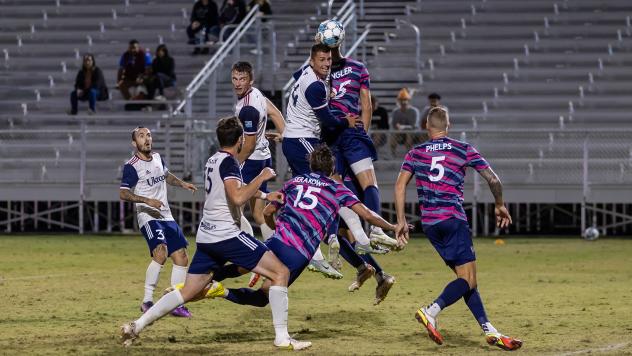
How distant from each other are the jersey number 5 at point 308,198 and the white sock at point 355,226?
2.43 meters

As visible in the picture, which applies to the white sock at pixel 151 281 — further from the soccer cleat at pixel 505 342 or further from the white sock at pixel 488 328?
the soccer cleat at pixel 505 342

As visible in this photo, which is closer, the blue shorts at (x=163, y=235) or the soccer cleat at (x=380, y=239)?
the soccer cleat at (x=380, y=239)

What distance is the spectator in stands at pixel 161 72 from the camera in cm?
2880

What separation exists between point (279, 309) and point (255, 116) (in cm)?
326

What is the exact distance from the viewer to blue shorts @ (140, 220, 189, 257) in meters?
13.5

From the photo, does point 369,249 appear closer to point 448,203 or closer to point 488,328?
point 448,203

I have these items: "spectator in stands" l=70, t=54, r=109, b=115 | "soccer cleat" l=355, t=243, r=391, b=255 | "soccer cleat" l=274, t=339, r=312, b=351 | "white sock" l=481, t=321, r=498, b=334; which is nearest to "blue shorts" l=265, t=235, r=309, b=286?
"soccer cleat" l=274, t=339, r=312, b=351

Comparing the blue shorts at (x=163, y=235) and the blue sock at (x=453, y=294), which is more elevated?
the blue shorts at (x=163, y=235)

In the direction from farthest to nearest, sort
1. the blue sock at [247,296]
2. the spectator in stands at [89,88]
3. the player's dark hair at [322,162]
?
the spectator in stands at [89,88], the blue sock at [247,296], the player's dark hair at [322,162]

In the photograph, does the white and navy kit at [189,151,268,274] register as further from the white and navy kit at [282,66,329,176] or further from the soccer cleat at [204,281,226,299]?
the white and navy kit at [282,66,329,176]

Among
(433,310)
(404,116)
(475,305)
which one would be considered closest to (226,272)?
(433,310)

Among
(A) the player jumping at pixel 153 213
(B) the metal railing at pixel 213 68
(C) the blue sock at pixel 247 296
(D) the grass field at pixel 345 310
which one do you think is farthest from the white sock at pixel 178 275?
(B) the metal railing at pixel 213 68

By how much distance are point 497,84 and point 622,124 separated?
10.4ft

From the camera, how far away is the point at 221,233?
10789mm
